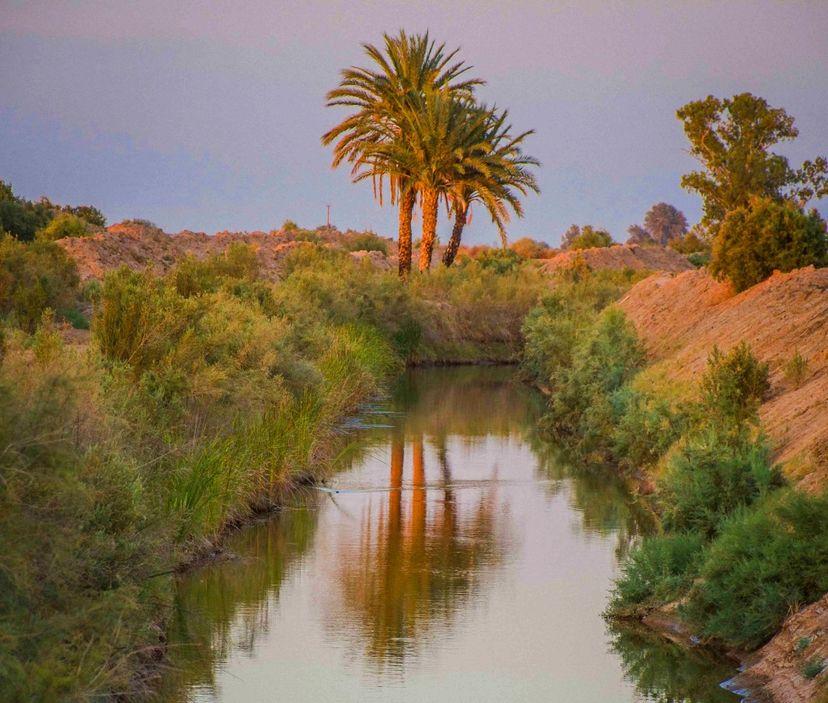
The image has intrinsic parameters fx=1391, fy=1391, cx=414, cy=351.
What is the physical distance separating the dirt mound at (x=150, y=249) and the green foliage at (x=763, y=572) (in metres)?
23.1

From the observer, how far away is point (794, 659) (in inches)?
421

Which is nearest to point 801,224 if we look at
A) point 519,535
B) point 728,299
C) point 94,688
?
point 728,299

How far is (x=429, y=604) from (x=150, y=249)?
46.7 m

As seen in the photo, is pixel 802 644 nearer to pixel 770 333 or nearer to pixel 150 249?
pixel 770 333

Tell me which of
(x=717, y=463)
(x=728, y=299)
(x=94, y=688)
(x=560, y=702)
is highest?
(x=728, y=299)

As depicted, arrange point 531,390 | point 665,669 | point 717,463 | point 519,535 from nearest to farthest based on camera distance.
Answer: point 665,669 → point 717,463 → point 519,535 → point 531,390

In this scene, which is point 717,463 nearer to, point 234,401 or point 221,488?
point 221,488

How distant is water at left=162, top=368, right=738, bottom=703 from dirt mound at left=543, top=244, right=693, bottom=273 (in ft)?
218

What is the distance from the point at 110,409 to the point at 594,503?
953 centimetres

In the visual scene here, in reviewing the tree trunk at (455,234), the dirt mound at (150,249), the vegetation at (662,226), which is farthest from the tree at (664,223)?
the tree trunk at (455,234)

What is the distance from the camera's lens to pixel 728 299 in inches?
1270

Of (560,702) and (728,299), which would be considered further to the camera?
(728,299)

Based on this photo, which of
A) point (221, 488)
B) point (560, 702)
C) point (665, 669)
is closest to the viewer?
point (560, 702)

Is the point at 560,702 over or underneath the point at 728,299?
underneath
